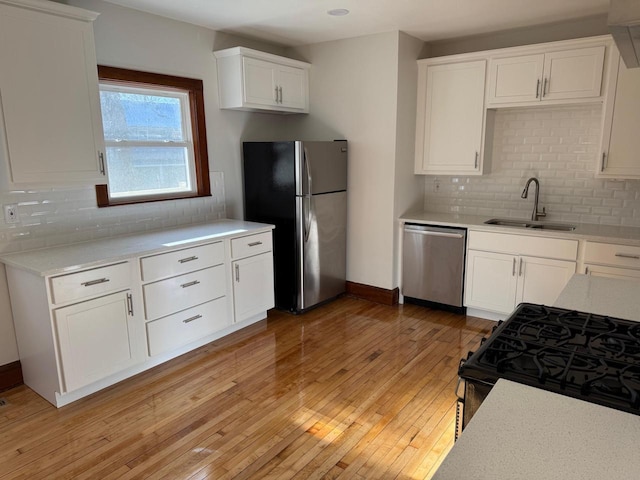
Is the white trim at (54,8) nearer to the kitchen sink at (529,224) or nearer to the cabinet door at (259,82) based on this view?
the cabinet door at (259,82)

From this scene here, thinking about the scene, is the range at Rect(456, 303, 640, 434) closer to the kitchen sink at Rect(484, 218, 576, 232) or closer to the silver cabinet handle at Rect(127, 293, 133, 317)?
the silver cabinet handle at Rect(127, 293, 133, 317)

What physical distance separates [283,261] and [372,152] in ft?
4.32

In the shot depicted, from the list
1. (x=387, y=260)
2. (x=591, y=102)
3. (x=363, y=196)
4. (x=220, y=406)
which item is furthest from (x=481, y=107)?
(x=220, y=406)

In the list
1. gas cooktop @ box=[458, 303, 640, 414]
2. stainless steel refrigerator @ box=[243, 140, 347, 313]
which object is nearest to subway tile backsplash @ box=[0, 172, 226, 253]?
stainless steel refrigerator @ box=[243, 140, 347, 313]

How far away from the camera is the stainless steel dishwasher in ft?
13.1

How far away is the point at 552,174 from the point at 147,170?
3458 mm

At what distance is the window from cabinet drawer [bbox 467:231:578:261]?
242cm

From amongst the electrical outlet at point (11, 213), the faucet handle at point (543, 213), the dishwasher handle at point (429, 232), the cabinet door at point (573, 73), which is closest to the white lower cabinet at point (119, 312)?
the electrical outlet at point (11, 213)

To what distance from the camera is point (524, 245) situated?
12.0 feet

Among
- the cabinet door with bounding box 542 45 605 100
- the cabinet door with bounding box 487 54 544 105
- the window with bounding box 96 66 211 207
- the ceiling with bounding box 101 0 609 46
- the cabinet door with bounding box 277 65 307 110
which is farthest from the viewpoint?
the cabinet door with bounding box 277 65 307 110

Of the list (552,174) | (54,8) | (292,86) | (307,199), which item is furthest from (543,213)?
(54,8)

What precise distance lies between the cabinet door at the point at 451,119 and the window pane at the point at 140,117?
2234 mm

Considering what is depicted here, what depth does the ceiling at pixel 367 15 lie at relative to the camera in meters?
3.16

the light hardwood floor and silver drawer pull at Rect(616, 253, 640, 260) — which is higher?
silver drawer pull at Rect(616, 253, 640, 260)
